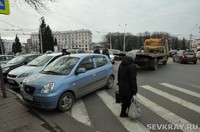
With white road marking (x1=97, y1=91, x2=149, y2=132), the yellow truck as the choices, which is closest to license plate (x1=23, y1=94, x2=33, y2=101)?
white road marking (x1=97, y1=91, x2=149, y2=132)

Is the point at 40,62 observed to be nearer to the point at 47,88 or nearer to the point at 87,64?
the point at 87,64

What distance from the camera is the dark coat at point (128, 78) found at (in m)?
3.47

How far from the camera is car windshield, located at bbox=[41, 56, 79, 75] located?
4691 mm

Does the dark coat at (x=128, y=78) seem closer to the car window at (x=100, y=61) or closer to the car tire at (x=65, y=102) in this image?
the car tire at (x=65, y=102)

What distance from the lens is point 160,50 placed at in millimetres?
14500

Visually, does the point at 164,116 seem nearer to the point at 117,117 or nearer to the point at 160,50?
the point at 117,117

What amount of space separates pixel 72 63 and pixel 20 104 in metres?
2.19

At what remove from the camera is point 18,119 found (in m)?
3.86

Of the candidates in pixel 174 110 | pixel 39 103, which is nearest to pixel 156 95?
pixel 174 110

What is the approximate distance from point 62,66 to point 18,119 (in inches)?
78.6

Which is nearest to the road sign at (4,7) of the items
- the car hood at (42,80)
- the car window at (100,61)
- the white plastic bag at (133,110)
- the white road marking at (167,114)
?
the car hood at (42,80)

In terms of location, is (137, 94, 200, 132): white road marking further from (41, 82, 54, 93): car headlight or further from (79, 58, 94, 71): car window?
(41, 82, 54, 93): car headlight

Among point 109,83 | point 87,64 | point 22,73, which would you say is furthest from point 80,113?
point 22,73

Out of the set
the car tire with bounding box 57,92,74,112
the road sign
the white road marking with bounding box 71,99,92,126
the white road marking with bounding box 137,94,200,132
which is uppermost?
the road sign
